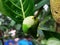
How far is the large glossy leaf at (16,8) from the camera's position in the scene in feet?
2.32

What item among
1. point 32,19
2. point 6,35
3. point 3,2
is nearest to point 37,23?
point 32,19

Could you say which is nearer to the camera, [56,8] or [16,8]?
[56,8]

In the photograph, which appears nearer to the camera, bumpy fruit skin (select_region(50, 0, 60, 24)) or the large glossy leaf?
bumpy fruit skin (select_region(50, 0, 60, 24))

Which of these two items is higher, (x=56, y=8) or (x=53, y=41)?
(x=56, y=8)

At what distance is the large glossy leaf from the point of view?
2.32ft

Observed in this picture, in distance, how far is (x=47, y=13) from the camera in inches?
29.0

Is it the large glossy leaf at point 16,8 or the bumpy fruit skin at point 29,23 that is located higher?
the large glossy leaf at point 16,8

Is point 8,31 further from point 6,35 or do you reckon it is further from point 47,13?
point 47,13

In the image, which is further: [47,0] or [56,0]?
[47,0]

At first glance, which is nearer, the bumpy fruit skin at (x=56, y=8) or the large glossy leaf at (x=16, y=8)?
the bumpy fruit skin at (x=56, y=8)

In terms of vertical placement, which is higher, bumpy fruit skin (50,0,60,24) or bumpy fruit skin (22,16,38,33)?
bumpy fruit skin (50,0,60,24)

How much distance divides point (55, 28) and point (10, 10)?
0.56 feet

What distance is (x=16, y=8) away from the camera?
73cm

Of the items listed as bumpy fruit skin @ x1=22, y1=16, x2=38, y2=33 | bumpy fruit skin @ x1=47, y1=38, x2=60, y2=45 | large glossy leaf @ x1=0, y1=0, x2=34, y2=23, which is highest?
large glossy leaf @ x1=0, y1=0, x2=34, y2=23
